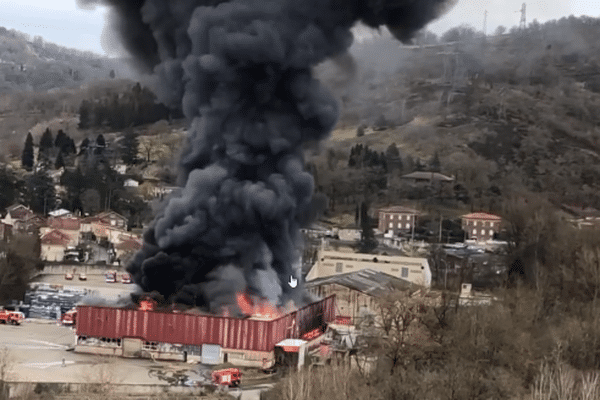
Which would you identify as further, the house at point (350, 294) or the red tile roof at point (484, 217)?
the red tile roof at point (484, 217)

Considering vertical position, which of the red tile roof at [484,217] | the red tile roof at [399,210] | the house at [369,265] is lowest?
the house at [369,265]

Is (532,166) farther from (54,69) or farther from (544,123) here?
(54,69)

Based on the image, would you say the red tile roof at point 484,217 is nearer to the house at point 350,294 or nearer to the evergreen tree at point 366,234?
the evergreen tree at point 366,234

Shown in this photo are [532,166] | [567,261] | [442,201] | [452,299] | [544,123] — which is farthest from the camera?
[544,123]

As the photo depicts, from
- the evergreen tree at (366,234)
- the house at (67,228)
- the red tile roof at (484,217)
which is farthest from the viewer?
the red tile roof at (484,217)

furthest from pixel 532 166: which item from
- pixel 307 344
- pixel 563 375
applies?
pixel 563 375

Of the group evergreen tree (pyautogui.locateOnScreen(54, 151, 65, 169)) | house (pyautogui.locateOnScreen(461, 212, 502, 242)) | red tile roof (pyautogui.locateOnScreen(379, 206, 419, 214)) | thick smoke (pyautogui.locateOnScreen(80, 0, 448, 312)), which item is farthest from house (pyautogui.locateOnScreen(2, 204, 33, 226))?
thick smoke (pyautogui.locateOnScreen(80, 0, 448, 312))

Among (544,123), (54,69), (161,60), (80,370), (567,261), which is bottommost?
(80,370)

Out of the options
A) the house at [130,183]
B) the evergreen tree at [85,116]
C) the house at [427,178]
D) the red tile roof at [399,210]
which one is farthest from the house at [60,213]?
the evergreen tree at [85,116]
